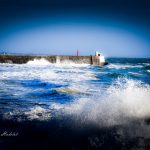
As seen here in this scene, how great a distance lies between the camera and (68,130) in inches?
229

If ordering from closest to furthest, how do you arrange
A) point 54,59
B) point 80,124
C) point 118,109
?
point 80,124
point 118,109
point 54,59

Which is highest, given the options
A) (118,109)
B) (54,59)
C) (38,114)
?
(54,59)

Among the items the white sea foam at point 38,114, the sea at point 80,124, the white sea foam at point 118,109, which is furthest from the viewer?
the white sea foam at point 38,114

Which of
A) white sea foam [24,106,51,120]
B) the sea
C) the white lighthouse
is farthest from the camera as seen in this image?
the white lighthouse

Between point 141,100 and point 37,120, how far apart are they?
335 cm

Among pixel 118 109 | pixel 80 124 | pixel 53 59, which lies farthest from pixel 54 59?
pixel 80 124

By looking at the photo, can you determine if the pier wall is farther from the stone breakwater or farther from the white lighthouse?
the white lighthouse

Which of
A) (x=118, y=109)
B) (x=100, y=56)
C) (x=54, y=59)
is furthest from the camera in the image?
(x=54, y=59)

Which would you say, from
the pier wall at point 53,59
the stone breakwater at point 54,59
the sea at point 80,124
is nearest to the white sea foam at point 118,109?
the sea at point 80,124

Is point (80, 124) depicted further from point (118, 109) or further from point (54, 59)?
point (54, 59)

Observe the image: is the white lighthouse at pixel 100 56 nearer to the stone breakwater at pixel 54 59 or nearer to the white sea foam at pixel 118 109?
the stone breakwater at pixel 54 59

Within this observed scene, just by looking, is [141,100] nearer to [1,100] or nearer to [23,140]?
[23,140]

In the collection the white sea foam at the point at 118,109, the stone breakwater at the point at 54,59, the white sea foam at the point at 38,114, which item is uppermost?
the stone breakwater at the point at 54,59

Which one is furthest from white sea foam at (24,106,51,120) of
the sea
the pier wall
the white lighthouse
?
the pier wall
